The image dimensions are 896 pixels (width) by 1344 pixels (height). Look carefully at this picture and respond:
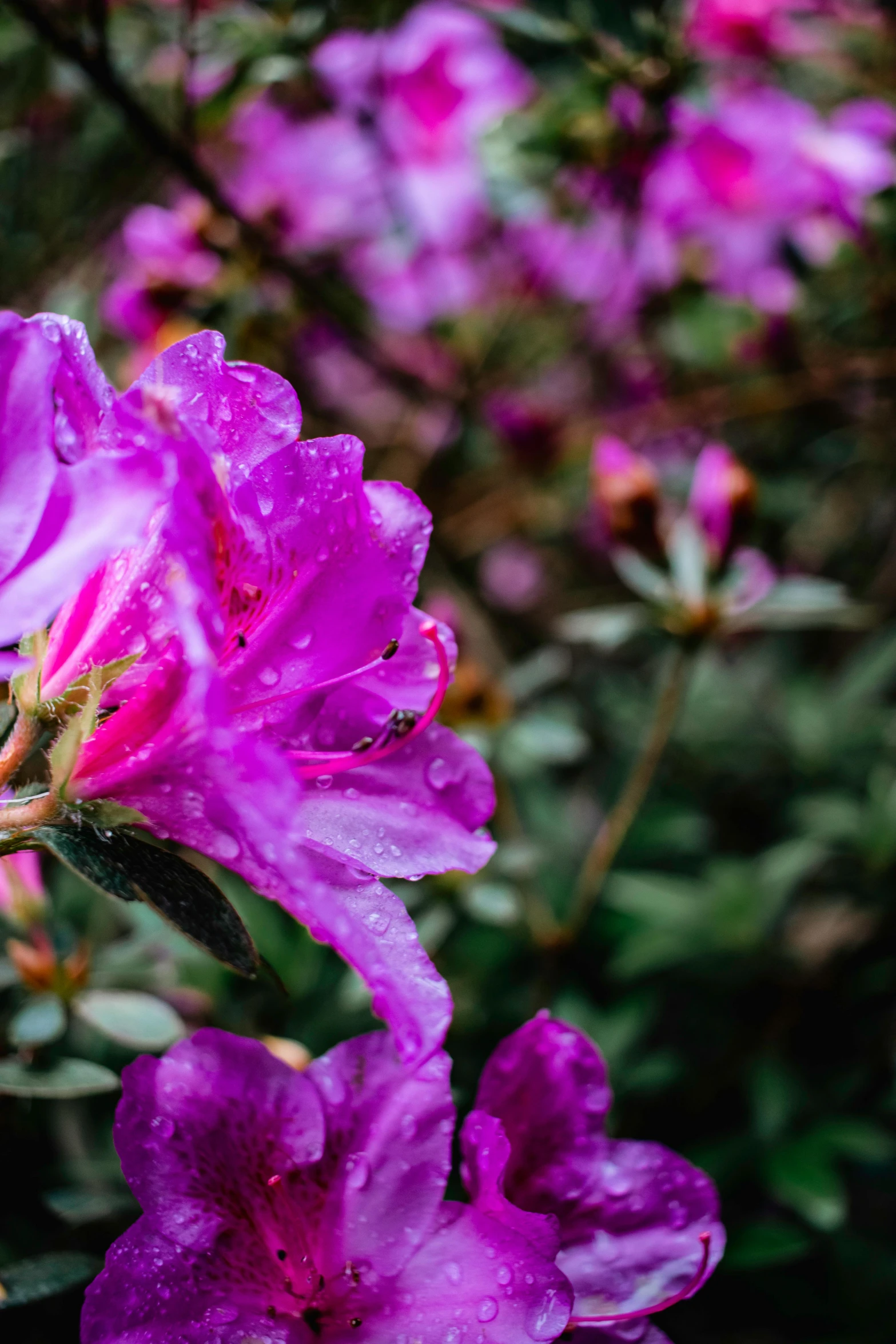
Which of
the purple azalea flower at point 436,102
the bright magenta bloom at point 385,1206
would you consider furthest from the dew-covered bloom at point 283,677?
the purple azalea flower at point 436,102

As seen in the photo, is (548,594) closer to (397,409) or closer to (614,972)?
(397,409)

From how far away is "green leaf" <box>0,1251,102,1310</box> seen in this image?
1.78 ft

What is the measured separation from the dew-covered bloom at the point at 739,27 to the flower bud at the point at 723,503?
2.10ft

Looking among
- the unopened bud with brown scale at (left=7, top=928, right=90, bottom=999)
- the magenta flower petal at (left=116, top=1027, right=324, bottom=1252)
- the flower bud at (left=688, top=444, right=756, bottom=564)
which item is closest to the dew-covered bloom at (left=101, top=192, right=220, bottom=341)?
the flower bud at (left=688, top=444, right=756, bottom=564)

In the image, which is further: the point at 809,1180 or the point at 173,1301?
the point at 809,1180

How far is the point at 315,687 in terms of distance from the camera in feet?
1.68

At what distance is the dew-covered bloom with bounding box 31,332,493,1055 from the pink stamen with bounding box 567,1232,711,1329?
0.22 metres

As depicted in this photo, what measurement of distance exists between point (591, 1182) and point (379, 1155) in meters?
0.13

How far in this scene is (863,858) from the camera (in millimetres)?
1399

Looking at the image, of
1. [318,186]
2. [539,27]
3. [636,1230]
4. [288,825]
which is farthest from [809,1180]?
[318,186]

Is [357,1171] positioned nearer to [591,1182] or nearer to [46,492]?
[591,1182]

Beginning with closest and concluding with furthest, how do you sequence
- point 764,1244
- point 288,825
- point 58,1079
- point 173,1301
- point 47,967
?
point 288,825 < point 173,1301 < point 58,1079 < point 47,967 < point 764,1244

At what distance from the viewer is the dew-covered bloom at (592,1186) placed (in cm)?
55

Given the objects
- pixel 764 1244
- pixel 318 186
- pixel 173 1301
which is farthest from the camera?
pixel 318 186
